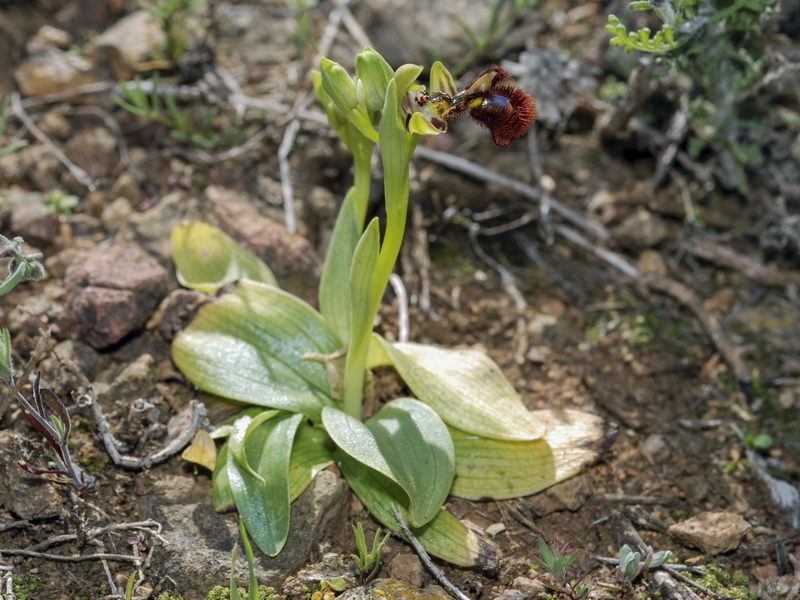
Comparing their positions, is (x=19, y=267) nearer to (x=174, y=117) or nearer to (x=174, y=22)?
(x=174, y=117)

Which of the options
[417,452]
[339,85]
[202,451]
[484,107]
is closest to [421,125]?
[484,107]

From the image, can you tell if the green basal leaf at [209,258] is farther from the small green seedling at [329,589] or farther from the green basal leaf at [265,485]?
the small green seedling at [329,589]

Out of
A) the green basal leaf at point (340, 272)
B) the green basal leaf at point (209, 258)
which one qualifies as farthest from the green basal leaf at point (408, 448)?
the green basal leaf at point (209, 258)

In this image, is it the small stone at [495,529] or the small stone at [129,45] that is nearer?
the small stone at [495,529]

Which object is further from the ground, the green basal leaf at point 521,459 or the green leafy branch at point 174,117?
the green leafy branch at point 174,117

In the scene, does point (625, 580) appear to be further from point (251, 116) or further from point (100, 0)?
point (100, 0)

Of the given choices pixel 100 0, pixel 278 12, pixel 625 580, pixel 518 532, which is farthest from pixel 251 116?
pixel 625 580
